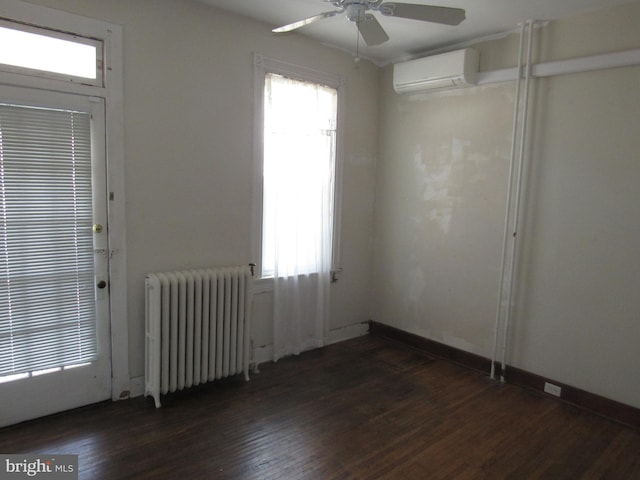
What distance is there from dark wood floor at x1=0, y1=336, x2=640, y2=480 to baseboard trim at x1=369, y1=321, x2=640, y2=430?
→ 0.09 metres

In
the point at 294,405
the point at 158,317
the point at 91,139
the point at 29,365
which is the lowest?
the point at 294,405

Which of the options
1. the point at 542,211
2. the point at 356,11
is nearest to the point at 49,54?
the point at 356,11

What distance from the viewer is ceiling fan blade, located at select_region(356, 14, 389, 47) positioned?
216 centimetres

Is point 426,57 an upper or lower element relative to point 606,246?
upper

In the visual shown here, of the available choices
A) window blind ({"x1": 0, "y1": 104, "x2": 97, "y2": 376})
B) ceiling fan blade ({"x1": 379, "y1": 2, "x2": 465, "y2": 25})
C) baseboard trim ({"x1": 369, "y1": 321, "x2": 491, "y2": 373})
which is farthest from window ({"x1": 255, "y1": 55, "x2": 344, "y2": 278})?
ceiling fan blade ({"x1": 379, "y1": 2, "x2": 465, "y2": 25})

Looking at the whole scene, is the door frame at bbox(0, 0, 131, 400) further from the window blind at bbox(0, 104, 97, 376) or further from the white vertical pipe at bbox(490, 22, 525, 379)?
the white vertical pipe at bbox(490, 22, 525, 379)

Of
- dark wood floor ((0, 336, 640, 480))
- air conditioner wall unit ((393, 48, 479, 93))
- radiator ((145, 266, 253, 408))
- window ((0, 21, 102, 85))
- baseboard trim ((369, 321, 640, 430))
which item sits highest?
Result: air conditioner wall unit ((393, 48, 479, 93))

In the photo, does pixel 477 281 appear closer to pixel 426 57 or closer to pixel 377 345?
pixel 377 345

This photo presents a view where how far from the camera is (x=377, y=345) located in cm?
411

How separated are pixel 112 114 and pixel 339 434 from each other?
8.11 ft

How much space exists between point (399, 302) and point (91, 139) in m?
3.02

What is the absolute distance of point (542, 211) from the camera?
3.13 metres

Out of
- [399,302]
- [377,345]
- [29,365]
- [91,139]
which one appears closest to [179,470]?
[29,365]

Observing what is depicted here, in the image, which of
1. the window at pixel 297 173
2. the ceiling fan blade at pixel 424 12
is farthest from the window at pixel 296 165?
the ceiling fan blade at pixel 424 12
